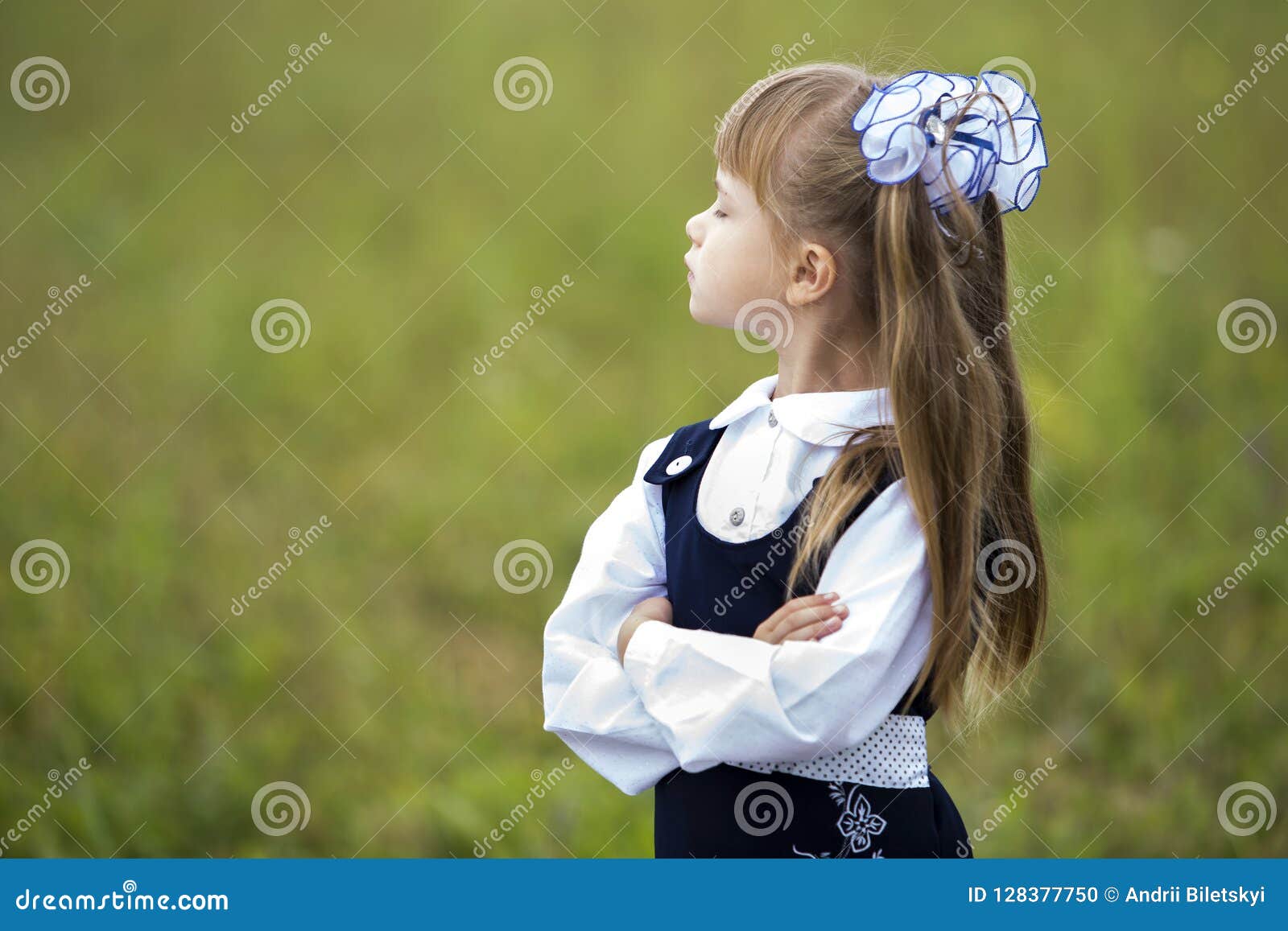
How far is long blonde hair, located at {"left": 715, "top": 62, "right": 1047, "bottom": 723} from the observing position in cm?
148

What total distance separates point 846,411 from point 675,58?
3.73 meters

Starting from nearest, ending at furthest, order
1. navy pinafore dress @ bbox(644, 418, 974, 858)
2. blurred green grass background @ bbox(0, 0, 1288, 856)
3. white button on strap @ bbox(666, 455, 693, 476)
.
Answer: navy pinafore dress @ bbox(644, 418, 974, 858), white button on strap @ bbox(666, 455, 693, 476), blurred green grass background @ bbox(0, 0, 1288, 856)

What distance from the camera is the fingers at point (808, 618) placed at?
142 cm

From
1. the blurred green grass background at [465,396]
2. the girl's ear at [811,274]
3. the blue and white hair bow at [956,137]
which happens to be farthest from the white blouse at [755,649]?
the blurred green grass background at [465,396]

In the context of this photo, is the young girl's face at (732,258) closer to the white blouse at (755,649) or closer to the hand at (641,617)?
the white blouse at (755,649)

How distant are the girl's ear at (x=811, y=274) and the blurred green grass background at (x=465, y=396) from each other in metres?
1.23

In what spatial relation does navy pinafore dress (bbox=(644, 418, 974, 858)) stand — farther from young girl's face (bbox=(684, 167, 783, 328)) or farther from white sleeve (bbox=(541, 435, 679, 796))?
young girl's face (bbox=(684, 167, 783, 328))

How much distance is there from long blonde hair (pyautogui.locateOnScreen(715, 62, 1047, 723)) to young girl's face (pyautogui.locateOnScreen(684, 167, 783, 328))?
2cm

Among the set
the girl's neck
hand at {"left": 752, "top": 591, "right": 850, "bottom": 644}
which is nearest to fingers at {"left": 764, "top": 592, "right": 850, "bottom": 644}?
hand at {"left": 752, "top": 591, "right": 850, "bottom": 644}

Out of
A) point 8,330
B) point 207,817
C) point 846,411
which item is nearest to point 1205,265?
point 846,411

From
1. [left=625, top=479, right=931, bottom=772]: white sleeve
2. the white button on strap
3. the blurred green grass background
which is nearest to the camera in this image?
[left=625, top=479, right=931, bottom=772]: white sleeve

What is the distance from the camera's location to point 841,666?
1.40 metres

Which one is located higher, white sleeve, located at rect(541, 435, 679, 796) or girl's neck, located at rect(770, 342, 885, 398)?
girl's neck, located at rect(770, 342, 885, 398)

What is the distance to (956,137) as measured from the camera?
1530 mm
